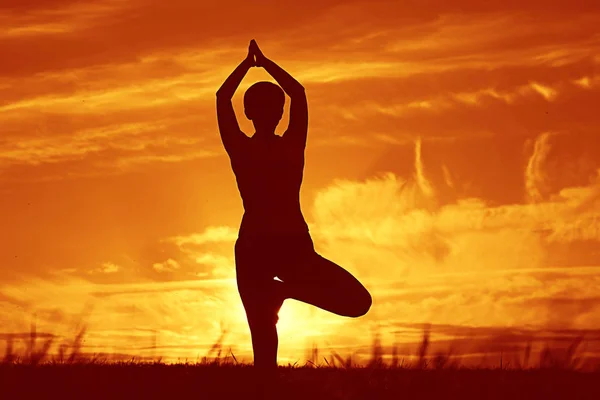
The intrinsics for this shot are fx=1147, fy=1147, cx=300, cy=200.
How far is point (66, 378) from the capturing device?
11383 mm

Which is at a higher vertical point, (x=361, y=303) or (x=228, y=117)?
(x=228, y=117)

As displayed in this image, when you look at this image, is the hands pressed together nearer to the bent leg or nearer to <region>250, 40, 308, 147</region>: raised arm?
<region>250, 40, 308, 147</region>: raised arm

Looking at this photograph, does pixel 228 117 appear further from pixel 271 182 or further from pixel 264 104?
pixel 271 182

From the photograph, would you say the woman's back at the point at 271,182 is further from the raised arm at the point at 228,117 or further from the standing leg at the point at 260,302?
the standing leg at the point at 260,302

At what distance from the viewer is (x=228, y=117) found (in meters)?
10.3

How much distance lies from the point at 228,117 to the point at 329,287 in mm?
1779

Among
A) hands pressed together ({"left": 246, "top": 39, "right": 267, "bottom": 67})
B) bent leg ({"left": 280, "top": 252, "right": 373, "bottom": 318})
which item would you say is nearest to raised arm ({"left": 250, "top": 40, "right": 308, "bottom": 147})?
hands pressed together ({"left": 246, "top": 39, "right": 267, "bottom": 67})

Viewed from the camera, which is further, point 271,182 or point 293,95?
point 293,95

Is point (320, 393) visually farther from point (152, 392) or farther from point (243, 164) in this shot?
point (243, 164)

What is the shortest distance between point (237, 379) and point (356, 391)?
4.21ft

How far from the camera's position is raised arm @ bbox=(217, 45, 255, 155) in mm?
10234

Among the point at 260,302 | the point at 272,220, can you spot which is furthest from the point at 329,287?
the point at 272,220

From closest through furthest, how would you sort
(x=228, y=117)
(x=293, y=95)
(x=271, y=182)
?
(x=271, y=182) → (x=228, y=117) → (x=293, y=95)

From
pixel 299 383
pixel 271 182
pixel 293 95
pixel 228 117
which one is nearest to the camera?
pixel 271 182
